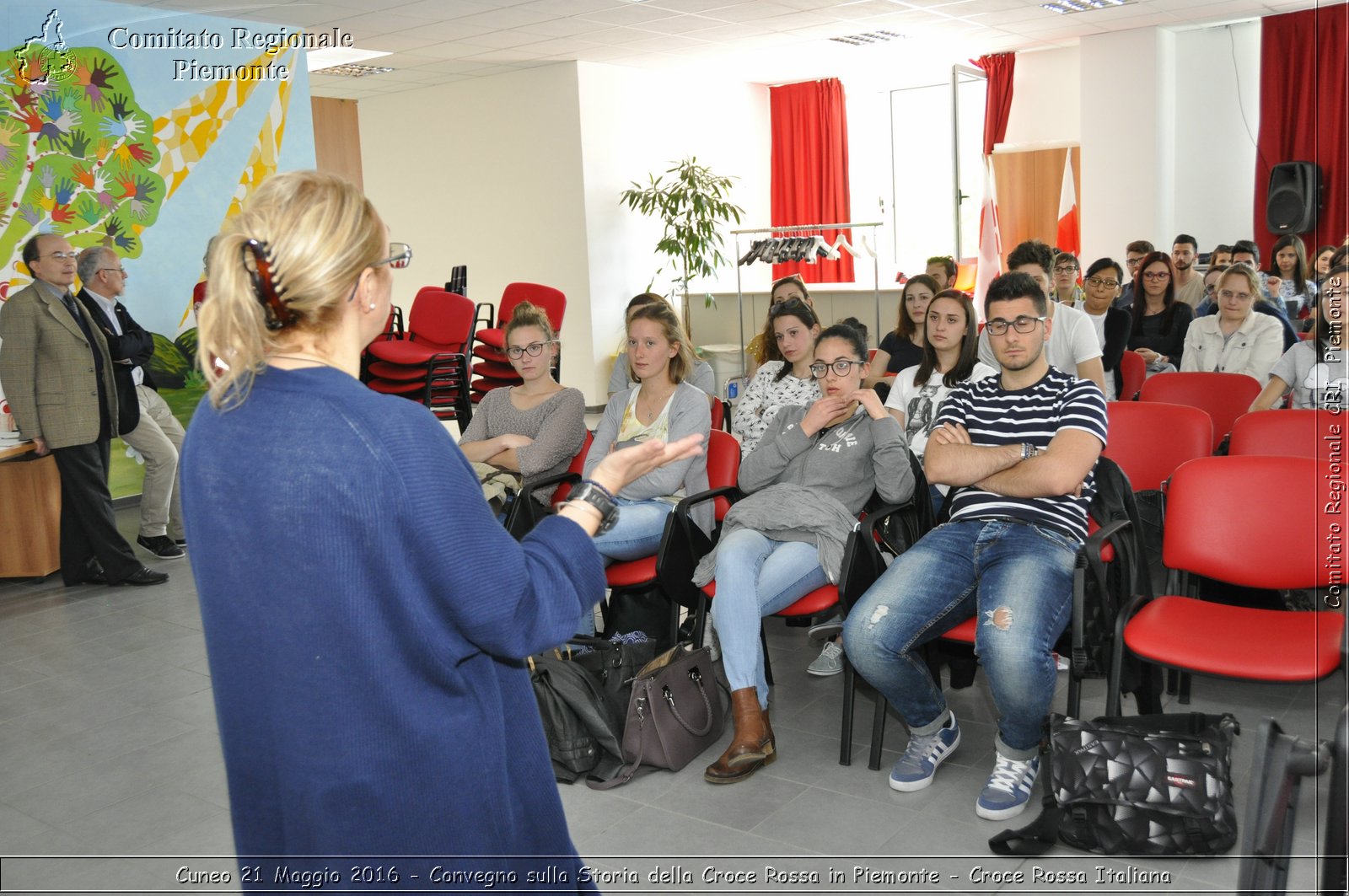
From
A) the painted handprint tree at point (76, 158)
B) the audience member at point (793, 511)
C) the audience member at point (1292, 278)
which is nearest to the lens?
the audience member at point (793, 511)

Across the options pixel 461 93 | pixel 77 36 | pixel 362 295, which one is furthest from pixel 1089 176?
pixel 362 295

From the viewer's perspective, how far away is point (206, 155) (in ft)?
24.8

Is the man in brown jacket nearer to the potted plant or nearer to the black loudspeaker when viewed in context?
the potted plant

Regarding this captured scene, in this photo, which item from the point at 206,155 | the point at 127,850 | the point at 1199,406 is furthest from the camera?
the point at 206,155

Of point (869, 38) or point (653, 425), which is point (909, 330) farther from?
point (869, 38)

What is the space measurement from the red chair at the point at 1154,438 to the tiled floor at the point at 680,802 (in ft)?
2.37

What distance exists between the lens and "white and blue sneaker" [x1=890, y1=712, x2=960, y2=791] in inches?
116

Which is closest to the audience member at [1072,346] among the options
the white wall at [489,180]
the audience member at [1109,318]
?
the audience member at [1109,318]

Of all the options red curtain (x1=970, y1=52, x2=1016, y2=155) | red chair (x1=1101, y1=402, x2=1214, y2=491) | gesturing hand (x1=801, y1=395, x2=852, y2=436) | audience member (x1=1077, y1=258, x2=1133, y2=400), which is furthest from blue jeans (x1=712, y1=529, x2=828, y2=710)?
red curtain (x1=970, y1=52, x2=1016, y2=155)

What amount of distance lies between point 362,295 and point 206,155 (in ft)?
23.1

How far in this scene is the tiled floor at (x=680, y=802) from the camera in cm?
259

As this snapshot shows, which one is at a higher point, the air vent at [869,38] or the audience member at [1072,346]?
the air vent at [869,38]

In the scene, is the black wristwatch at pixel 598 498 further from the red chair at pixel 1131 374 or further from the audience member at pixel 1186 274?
the audience member at pixel 1186 274

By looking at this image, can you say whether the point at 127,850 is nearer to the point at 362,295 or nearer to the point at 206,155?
the point at 362,295
